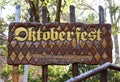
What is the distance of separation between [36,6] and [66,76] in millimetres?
1786

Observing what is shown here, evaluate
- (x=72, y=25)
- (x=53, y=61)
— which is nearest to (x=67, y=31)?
(x=72, y=25)

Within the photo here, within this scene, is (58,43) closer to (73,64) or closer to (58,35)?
(58,35)

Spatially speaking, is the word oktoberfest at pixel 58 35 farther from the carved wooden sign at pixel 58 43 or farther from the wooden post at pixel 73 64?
the wooden post at pixel 73 64

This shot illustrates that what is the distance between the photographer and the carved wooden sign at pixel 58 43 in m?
3.87

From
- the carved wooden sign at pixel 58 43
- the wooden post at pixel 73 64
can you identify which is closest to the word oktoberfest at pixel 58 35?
the carved wooden sign at pixel 58 43

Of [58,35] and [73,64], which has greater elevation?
[58,35]

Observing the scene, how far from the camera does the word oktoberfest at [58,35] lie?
390 cm

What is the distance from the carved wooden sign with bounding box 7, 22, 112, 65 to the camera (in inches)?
152

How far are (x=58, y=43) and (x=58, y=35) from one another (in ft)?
0.31

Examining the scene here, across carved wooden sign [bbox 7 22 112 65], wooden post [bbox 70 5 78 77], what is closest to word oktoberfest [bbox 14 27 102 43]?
carved wooden sign [bbox 7 22 112 65]

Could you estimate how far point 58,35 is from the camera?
3.90 metres

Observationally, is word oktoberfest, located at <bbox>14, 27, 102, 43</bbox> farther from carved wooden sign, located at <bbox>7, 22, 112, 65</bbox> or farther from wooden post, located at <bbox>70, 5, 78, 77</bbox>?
Result: wooden post, located at <bbox>70, 5, 78, 77</bbox>

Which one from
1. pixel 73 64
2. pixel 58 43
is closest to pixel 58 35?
pixel 58 43

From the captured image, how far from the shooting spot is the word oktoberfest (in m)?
3.90
